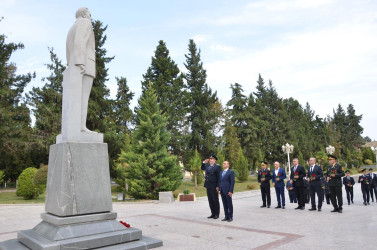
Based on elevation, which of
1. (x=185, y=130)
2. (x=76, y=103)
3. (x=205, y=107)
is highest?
(x=205, y=107)

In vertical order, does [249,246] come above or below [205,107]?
below

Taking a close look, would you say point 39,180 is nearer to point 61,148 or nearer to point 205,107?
point 61,148

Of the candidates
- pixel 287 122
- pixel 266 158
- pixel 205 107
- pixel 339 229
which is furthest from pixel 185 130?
pixel 339 229

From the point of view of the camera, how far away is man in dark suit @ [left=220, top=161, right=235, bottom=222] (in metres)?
8.20

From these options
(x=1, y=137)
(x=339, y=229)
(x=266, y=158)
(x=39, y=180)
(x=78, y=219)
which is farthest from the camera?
(x=266, y=158)

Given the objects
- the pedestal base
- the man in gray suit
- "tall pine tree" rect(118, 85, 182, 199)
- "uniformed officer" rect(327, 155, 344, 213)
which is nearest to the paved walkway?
"uniformed officer" rect(327, 155, 344, 213)

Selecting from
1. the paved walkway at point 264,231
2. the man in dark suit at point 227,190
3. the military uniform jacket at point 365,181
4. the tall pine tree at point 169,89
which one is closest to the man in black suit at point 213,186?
the man in dark suit at point 227,190

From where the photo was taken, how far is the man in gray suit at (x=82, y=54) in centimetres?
557

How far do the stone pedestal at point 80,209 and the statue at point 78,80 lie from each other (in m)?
0.25

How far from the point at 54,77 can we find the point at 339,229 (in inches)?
1251

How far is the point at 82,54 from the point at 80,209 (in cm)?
305

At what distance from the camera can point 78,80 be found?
218 inches

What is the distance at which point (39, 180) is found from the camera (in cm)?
1712

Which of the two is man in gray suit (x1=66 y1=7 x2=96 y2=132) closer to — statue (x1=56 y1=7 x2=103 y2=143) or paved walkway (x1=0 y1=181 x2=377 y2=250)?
statue (x1=56 y1=7 x2=103 y2=143)
